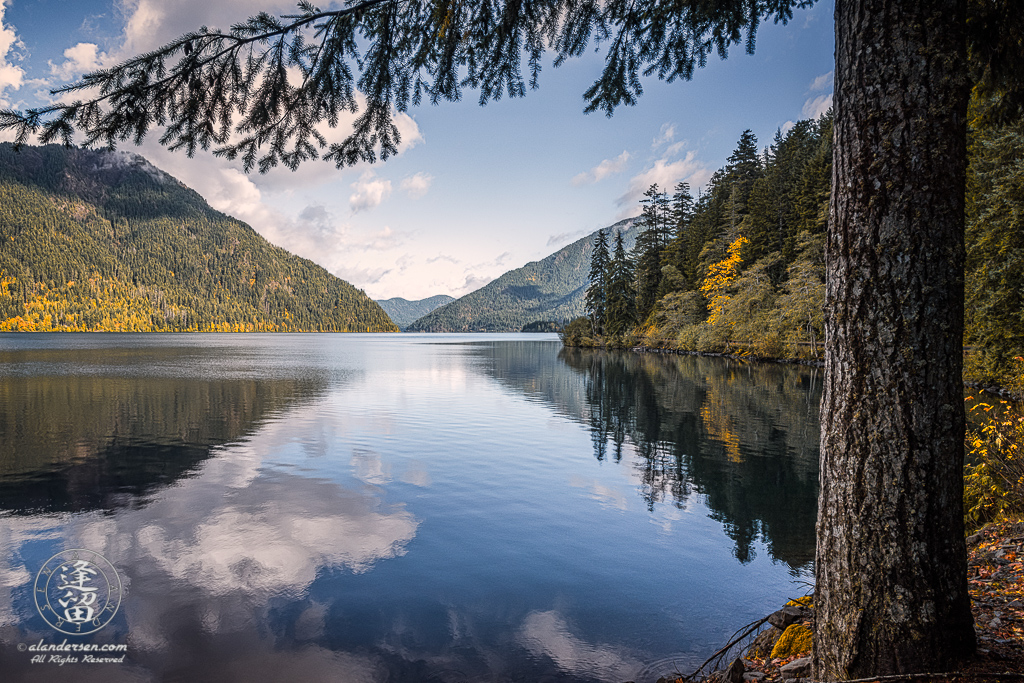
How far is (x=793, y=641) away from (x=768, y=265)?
4939cm

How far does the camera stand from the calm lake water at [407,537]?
5555mm

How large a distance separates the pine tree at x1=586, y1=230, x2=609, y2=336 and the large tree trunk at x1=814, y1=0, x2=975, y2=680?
222 ft

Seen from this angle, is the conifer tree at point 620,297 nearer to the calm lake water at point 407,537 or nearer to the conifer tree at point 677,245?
the conifer tree at point 677,245

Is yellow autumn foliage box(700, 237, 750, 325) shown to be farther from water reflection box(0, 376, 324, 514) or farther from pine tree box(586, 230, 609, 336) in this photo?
water reflection box(0, 376, 324, 514)

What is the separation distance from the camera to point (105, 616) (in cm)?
605

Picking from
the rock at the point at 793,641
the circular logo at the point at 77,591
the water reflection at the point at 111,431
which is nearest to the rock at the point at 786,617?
the rock at the point at 793,641

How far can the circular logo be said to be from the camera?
19.9 ft

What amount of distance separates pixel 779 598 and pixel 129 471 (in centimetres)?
1445

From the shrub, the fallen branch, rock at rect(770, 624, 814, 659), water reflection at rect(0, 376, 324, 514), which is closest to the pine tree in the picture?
water reflection at rect(0, 376, 324, 514)

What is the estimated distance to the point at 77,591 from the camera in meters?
6.95

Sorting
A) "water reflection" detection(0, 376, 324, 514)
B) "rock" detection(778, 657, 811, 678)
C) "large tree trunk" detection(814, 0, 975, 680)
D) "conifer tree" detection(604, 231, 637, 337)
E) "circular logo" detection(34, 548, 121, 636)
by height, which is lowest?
"circular logo" detection(34, 548, 121, 636)

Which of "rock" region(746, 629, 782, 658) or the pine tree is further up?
the pine tree

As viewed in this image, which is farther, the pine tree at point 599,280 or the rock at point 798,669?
the pine tree at point 599,280

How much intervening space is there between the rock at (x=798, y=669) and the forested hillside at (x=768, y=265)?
17.8 feet
